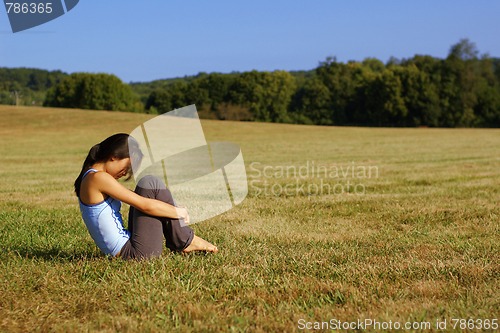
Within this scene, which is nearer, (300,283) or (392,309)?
(392,309)

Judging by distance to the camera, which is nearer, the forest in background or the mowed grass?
the mowed grass

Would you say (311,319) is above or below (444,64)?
below

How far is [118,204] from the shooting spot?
532 cm

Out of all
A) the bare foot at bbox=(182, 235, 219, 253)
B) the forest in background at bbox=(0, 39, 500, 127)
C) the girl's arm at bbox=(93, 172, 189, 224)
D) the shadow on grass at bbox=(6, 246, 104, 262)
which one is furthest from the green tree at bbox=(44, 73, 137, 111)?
the girl's arm at bbox=(93, 172, 189, 224)

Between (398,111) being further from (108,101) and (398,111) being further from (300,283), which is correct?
(300,283)

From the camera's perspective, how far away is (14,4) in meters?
11.2

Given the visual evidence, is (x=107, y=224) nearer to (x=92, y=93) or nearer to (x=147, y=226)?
(x=147, y=226)

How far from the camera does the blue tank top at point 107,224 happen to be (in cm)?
513

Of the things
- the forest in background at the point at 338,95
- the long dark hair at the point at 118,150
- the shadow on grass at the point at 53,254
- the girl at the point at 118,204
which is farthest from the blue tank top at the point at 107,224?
the forest in background at the point at 338,95

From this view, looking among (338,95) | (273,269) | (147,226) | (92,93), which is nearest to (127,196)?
(147,226)

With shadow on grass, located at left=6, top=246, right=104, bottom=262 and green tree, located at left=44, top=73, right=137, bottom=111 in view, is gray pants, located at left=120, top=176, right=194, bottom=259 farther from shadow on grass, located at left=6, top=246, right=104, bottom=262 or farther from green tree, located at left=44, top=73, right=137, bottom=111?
green tree, located at left=44, top=73, right=137, bottom=111

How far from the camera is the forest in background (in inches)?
3551

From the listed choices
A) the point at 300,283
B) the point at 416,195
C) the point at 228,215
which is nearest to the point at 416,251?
the point at 300,283

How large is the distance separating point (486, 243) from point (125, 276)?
163 inches
